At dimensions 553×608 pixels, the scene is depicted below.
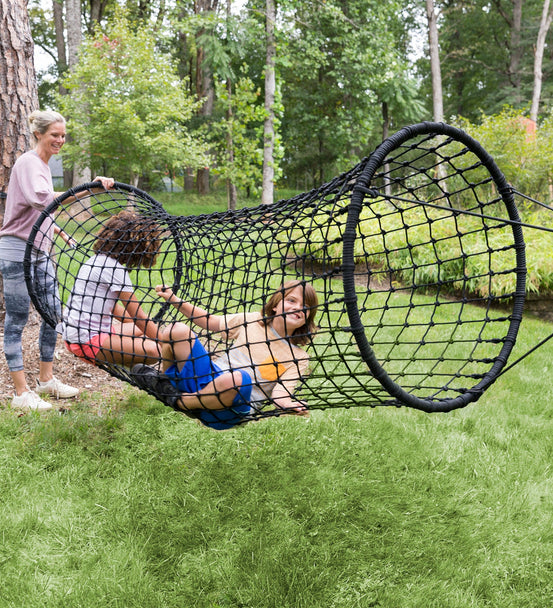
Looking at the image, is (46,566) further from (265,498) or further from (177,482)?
(265,498)

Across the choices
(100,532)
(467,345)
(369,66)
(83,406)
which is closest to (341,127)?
(369,66)

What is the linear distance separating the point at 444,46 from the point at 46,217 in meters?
16.9

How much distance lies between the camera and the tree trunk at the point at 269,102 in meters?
6.91

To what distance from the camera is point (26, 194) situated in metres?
1.97

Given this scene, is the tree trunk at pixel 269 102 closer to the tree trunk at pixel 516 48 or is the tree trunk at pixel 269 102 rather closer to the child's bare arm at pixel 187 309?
the child's bare arm at pixel 187 309

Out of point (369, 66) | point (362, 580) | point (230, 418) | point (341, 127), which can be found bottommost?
point (362, 580)

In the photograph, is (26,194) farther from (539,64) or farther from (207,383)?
(539,64)

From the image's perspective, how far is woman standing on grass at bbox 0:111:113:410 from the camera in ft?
6.51

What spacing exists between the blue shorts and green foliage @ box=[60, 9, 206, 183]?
6.24 meters

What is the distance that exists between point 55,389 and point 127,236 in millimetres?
977

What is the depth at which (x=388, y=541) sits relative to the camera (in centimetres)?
162

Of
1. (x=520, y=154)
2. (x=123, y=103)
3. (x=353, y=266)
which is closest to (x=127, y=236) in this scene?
(x=353, y=266)

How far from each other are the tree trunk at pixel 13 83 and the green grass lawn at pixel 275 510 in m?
1.39

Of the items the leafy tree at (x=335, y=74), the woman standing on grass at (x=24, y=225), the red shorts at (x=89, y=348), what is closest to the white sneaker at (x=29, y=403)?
the woman standing on grass at (x=24, y=225)
